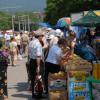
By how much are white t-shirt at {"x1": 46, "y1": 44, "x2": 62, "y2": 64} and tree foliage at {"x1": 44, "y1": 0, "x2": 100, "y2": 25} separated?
4142 cm

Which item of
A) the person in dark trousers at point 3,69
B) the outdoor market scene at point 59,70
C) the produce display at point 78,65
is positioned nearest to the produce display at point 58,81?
the outdoor market scene at point 59,70

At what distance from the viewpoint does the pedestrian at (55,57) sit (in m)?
12.0

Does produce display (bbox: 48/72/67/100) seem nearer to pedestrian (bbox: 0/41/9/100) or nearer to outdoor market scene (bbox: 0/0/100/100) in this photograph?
outdoor market scene (bbox: 0/0/100/100)

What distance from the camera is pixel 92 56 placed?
474 inches

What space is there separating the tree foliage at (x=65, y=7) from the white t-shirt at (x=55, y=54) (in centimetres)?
4142

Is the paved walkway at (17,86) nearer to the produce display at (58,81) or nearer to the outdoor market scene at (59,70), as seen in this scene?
the outdoor market scene at (59,70)

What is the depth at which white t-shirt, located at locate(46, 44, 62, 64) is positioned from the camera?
39.5 feet

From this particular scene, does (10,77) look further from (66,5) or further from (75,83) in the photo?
(66,5)

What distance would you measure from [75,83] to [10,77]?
8.50 meters

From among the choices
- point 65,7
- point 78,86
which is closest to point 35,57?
point 78,86

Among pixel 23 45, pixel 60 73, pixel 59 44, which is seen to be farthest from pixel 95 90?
pixel 23 45

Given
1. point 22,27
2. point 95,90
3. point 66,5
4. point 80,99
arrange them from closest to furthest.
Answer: point 95,90 < point 80,99 < point 66,5 < point 22,27

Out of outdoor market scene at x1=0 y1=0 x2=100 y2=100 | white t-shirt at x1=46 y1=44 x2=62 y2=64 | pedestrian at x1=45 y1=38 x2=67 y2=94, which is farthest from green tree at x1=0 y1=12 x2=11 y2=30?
white t-shirt at x1=46 y1=44 x2=62 y2=64

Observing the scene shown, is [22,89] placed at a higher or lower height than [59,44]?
lower
